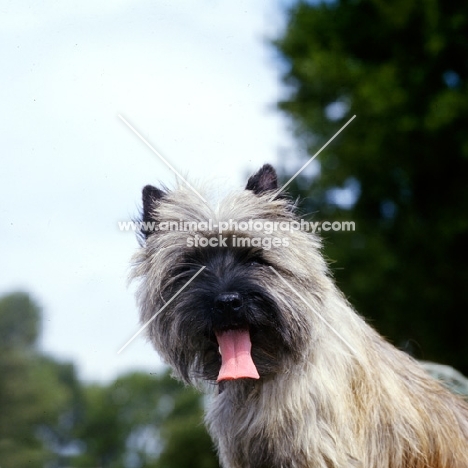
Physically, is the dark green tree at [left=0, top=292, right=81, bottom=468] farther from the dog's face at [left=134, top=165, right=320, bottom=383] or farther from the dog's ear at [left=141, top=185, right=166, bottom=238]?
the dog's face at [left=134, top=165, right=320, bottom=383]

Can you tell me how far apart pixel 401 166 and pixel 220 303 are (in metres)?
14.0

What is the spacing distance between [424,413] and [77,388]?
11.1 metres

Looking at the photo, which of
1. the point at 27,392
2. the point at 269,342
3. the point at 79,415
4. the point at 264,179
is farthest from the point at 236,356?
the point at 79,415

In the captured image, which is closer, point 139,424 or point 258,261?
point 258,261

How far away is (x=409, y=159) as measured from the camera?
18.1 meters

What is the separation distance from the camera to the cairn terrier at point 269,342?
507 cm

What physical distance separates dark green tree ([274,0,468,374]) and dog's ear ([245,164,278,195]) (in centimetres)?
1072

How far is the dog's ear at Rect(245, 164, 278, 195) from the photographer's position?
556 centimetres

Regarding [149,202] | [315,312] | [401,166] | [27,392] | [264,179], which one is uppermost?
[401,166]

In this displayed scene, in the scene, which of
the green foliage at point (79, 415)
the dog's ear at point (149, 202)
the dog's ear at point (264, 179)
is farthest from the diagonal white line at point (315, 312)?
the green foliage at point (79, 415)

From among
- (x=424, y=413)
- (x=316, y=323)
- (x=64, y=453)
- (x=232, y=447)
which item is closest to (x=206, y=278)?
(x=316, y=323)

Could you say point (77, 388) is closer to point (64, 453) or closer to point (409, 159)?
point (64, 453)

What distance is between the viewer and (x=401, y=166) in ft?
60.0

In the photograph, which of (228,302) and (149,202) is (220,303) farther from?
(149,202)
